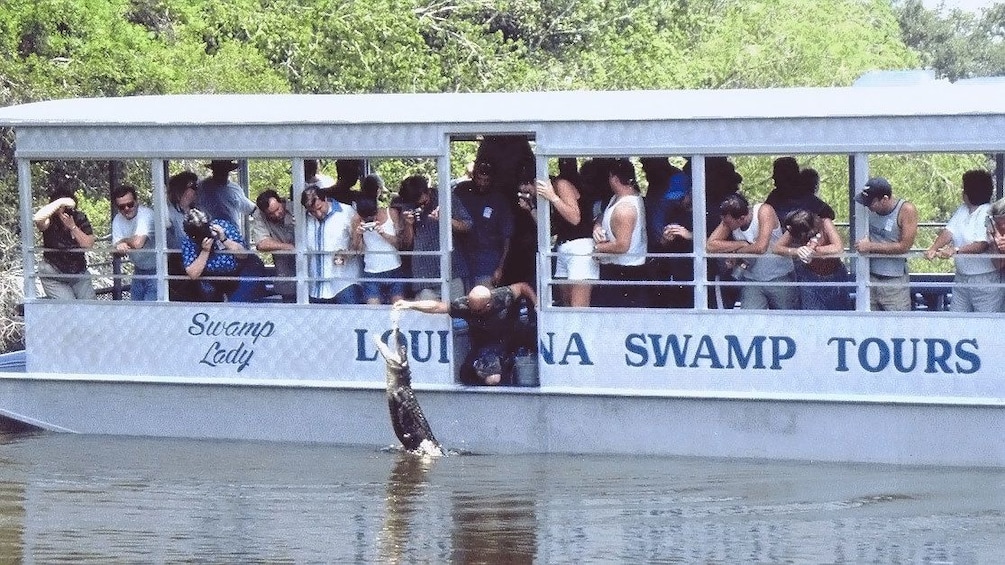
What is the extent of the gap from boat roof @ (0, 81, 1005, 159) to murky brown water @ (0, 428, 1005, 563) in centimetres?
202

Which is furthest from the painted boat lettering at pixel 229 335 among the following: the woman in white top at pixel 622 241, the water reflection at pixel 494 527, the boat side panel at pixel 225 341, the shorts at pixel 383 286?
the woman in white top at pixel 622 241

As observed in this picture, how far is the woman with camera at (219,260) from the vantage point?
12617 mm

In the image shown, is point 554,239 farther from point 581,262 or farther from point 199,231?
point 199,231

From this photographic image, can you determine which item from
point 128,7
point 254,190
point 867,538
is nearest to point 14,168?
point 254,190

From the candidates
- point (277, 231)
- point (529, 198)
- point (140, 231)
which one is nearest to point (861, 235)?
point (529, 198)

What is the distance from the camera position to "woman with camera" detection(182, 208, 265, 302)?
12.6m

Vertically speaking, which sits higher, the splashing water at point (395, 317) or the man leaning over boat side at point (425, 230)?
the man leaning over boat side at point (425, 230)

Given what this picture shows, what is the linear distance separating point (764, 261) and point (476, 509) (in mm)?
2508

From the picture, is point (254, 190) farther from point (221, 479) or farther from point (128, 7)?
point (221, 479)

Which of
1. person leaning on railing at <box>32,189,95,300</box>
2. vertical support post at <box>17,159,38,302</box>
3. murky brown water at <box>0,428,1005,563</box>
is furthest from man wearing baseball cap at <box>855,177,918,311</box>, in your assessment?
vertical support post at <box>17,159,38,302</box>

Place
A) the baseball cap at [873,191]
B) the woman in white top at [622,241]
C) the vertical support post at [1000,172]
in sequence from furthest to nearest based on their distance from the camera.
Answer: the vertical support post at [1000,172]
the woman in white top at [622,241]
the baseball cap at [873,191]

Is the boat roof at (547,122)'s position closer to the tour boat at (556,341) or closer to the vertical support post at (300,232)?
the tour boat at (556,341)

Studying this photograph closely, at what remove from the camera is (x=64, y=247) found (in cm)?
1324

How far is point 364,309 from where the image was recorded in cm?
1238
